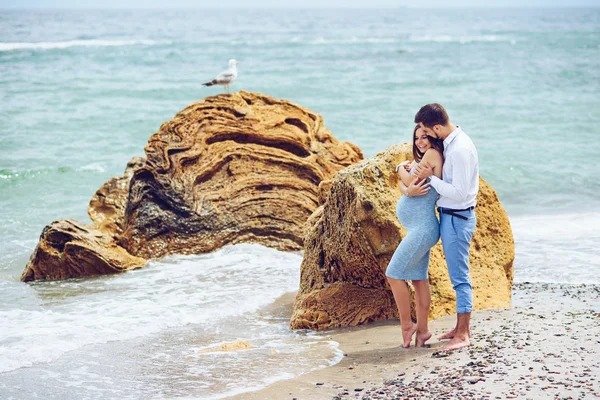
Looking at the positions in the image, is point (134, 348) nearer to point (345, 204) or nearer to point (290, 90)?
point (345, 204)

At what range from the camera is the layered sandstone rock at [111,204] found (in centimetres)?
1096

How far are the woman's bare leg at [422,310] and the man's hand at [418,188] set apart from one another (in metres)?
0.69

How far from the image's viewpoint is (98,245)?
957 centimetres

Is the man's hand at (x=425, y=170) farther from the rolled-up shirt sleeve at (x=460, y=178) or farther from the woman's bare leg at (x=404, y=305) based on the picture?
the woman's bare leg at (x=404, y=305)

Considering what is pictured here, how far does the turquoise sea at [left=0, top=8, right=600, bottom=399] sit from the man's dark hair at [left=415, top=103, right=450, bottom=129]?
192 centimetres

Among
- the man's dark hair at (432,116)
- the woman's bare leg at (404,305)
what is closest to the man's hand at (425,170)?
the man's dark hair at (432,116)

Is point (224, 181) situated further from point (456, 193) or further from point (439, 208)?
point (456, 193)

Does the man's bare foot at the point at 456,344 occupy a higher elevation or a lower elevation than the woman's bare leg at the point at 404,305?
lower

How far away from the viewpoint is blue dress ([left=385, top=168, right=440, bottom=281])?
5.62 m

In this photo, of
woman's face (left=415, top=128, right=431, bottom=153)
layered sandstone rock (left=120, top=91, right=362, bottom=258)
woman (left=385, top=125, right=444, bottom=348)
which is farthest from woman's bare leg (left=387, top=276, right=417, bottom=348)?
layered sandstone rock (left=120, top=91, right=362, bottom=258)

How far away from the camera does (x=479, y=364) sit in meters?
5.13

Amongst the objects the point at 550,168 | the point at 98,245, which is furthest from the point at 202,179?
the point at 550,168

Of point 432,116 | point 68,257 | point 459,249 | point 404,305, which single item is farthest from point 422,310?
point 68,257

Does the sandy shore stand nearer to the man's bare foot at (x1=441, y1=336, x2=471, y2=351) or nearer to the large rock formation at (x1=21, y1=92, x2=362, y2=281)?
the man's bare foot at (x1=441, y1=336, x2=471, y2=351)
